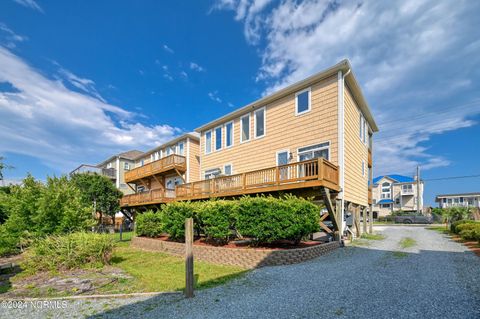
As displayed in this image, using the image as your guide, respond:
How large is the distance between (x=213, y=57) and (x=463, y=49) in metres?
15.2

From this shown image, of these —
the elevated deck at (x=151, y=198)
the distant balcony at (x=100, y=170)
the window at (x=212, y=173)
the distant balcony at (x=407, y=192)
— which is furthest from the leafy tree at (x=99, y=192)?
the distant balcony at (x=407, y=192)

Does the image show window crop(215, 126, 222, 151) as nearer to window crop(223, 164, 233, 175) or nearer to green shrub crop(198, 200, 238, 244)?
window crop(223, 164, 233, 175)

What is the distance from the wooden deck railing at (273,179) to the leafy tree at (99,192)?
1337 cm

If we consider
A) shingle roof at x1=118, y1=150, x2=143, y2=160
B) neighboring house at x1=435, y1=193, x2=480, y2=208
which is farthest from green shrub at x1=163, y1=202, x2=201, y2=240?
neighboring house at x1=435, y1=193, x2=480, y2=208

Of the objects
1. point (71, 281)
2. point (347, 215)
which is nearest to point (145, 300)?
point (71, 281)

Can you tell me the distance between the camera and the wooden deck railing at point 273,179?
9.79 meters

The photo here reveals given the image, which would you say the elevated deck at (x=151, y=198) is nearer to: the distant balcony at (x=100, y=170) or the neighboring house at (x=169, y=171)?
the neighboring house at (x=169, y=171)

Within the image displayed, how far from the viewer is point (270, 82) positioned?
1862 centimetres

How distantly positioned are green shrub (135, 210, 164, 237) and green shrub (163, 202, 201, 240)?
1950 mm

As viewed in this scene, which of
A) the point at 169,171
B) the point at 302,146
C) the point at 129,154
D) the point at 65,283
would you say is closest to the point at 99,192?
the point at 169,171

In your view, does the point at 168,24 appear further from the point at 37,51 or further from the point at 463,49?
the point at 463,49

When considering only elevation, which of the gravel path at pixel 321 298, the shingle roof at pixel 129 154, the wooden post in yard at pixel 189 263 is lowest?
the gravel path at pixel 321 298

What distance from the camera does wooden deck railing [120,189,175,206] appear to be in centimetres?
1839

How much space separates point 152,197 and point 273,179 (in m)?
11.9
